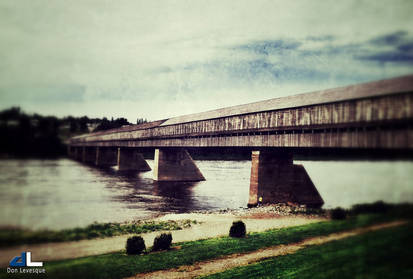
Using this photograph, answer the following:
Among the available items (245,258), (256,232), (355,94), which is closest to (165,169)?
(256,232)

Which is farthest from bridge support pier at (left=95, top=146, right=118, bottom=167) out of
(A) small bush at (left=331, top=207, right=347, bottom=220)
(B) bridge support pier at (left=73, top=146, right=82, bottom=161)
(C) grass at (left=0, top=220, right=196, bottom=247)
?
(A) small bush at (left=331, top=207, right=347, bottom=220)

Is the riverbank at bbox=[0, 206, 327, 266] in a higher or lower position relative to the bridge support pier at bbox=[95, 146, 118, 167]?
lower

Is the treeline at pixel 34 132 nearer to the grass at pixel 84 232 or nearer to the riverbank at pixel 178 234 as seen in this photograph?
the grass at pixel 84 232

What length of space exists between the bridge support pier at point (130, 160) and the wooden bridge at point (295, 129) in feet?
54.7

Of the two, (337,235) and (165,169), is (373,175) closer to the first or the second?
(337,235)

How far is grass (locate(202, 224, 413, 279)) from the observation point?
478 centimetres

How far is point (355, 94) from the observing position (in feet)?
26.6

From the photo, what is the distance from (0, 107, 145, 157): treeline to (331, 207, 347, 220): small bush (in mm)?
8291

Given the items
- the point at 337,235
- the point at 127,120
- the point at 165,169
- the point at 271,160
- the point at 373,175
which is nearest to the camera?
the point at 373,175

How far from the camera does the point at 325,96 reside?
1217cm

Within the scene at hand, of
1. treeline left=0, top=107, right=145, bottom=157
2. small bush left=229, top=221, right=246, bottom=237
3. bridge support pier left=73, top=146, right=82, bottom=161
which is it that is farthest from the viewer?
bridge support pier left=73, top=146, right=82, bottom=161

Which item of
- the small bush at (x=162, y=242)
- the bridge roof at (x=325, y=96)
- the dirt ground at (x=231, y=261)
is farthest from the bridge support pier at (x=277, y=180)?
the small bush at (x=162, y=242)

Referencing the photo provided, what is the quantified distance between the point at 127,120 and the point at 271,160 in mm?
13671

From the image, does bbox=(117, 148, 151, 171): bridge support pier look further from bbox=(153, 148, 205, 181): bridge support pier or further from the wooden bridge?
the wooden bridge
